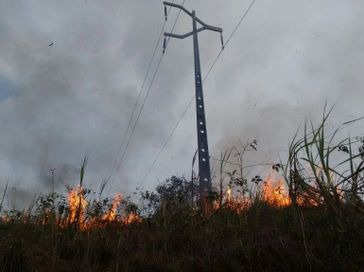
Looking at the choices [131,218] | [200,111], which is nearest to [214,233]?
[131,218]

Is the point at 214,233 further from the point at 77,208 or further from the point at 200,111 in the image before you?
the point at 200,111

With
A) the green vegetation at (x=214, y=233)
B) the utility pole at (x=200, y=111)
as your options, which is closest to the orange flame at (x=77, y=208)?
the green vegetation at (x=214, y=233)

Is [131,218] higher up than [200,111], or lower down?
lower down

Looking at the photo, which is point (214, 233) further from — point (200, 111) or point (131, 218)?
point (200, 111)

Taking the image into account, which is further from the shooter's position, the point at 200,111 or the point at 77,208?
the point at 200,111

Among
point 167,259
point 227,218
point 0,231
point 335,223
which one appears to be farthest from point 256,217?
point 0,231

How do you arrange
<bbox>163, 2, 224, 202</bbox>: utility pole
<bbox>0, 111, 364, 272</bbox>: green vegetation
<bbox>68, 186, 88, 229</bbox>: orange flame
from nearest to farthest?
<bbox>0, 111, 364, 272</bbox>: green vegetation, <bbox>68, 186, 88, 229</bbox>: orange flame, <bbox>163, 2, 224, 202</bbox>: utility pole

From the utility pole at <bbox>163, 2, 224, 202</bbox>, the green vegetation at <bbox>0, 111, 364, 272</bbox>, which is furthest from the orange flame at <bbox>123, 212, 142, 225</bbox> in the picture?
the utility pole at <bbox>163, 2, 224, 202</bbox>

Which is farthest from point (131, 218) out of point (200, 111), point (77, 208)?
point (200, 111)

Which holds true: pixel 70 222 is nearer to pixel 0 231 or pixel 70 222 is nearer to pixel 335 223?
pixel 0 231

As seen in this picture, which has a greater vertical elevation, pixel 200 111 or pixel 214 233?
pixel 200 111

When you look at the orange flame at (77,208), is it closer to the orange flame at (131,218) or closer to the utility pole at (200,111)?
the orange flame at (131,218)

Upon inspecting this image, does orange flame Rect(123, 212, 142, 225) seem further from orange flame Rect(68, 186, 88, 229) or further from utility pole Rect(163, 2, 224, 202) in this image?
utility pole Rect(163, 2, 224, 202)

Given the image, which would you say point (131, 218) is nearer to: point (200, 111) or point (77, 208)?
point (77, 208)
